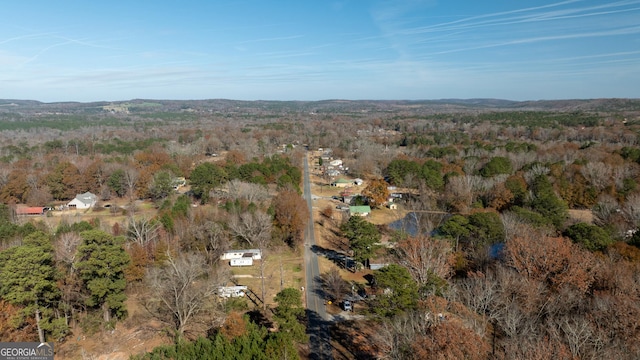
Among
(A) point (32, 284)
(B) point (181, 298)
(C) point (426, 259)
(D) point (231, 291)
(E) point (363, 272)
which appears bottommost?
(E) point (363, 272)

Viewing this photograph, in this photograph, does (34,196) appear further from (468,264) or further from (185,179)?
(468,264)

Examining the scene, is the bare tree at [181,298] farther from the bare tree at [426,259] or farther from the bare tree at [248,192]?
the bare tree at [248,192]

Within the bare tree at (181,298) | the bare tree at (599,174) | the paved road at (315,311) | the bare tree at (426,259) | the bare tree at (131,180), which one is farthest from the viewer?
the bare tree at (131,180)

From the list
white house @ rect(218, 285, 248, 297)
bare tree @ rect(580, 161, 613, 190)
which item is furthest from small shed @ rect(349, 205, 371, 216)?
bare tree @ rect(580, 161, 613, 190)

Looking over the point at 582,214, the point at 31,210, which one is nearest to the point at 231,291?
the point at 31,210

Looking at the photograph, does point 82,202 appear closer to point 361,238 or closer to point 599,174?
point 361,238
